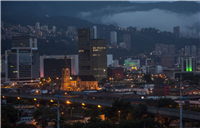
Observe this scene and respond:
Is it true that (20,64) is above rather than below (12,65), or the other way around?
above

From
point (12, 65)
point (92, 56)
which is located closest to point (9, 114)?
point (92, 56)

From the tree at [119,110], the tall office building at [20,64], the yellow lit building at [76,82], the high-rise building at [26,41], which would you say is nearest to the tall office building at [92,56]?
the tall office building at [20,64]

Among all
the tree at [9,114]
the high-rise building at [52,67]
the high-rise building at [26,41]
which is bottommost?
the tree at [9,114]

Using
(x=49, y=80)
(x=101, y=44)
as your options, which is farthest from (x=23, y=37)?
(x=101, y=44)

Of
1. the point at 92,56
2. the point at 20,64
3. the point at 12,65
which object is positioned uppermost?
the point at 92,56

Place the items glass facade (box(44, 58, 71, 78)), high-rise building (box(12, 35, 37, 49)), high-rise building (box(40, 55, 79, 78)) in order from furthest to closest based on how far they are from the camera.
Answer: high-rise building (box(12, 35, 37, 49)), glass facade (box(44, 58, 71, 78)), high-rise building (box(40, 55, 79, 78))

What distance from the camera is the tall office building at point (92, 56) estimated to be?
11475 cm

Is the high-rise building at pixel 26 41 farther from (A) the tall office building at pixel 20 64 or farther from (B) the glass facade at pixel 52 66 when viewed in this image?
(A) the tall office building at pixel 20 64

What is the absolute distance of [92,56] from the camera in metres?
115

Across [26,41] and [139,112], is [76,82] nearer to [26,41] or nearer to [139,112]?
[26,41]

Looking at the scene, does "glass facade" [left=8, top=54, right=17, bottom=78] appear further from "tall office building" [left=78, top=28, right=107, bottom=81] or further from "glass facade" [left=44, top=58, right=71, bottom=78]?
"glass facade" [left=44, top=58, right=71, bottom=78]

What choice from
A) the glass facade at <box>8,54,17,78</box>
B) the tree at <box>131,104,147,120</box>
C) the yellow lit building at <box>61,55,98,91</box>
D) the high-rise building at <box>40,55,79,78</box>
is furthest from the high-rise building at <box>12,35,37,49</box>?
the tree at <box>131,104,147,120</box>

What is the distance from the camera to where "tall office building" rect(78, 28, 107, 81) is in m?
115

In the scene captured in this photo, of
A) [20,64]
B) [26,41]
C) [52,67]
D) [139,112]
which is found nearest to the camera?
[139,112]
